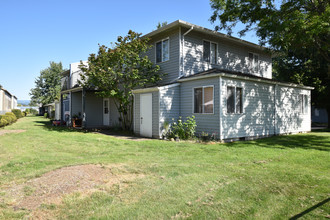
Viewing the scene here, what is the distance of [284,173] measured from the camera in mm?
5035

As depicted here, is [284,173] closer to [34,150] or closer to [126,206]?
[126,206]

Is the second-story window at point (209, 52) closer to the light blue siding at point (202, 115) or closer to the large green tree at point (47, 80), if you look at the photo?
the light blue siding at point (202, 115)

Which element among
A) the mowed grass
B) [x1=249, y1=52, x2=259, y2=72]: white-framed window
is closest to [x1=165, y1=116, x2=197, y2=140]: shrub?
the mowed grass

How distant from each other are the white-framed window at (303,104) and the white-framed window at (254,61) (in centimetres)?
379

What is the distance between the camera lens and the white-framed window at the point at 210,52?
538 inches

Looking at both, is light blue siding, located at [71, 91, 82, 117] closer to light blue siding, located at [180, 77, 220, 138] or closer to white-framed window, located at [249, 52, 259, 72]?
light blue siding, located at [180, 77, 220, 138]

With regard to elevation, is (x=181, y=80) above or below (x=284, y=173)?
above

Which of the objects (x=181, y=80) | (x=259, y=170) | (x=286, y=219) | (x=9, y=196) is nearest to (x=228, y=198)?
(x=286, y=219)

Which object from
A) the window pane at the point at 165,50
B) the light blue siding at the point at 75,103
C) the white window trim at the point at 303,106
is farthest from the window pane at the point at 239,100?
the light blue siding at the point at 75,103

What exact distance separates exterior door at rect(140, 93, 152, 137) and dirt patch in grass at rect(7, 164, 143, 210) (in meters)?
6.55

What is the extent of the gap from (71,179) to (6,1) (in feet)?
35.0

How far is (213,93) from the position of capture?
10.3 metres

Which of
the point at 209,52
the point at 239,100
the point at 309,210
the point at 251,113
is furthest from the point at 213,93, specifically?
the point at 309,210

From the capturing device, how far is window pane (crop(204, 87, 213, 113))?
34.3 ft
